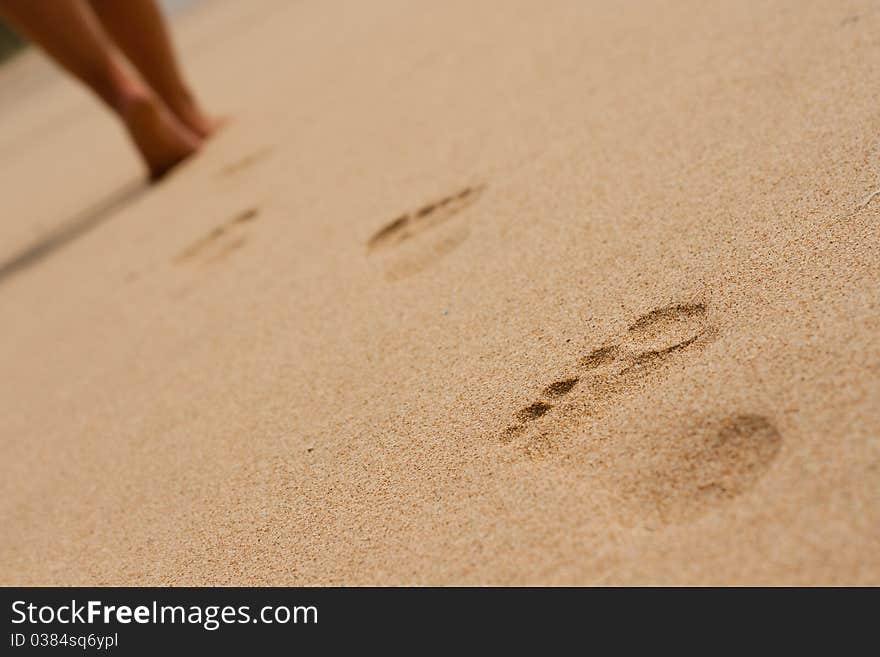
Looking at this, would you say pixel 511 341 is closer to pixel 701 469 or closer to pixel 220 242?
pixel 701 469

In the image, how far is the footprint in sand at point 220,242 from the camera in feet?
5.64

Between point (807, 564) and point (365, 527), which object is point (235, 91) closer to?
point (365, 527)

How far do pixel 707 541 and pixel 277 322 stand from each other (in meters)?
0.86

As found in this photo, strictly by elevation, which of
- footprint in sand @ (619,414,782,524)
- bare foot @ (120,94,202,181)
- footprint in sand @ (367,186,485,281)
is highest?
bare foot @ (120,94,202,181)

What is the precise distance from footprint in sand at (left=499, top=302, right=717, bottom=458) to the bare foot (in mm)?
1698

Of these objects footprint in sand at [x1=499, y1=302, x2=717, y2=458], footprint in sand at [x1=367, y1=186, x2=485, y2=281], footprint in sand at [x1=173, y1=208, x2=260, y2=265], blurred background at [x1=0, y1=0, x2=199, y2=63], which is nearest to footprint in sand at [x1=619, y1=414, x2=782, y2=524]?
footprint in sand at [x1=499, y1=302, x2=717, y2=458]

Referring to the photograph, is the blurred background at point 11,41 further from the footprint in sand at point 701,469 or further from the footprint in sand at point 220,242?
the footprint in sand at point 701,469

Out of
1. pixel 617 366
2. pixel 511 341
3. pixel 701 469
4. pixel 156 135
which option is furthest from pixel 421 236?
pixel 156 135

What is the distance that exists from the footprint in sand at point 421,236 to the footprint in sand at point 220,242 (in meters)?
0.42

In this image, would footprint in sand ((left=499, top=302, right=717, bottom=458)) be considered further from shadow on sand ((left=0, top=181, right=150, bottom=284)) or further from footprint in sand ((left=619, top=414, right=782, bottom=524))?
shadow on sand ((left=0, top=181, right=150, bottom=284))

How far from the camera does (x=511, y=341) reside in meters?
1.06

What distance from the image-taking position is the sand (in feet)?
2.58

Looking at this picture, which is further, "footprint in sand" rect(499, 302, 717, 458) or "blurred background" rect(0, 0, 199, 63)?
"blurred background" rect(0, 0, 199, 63)
